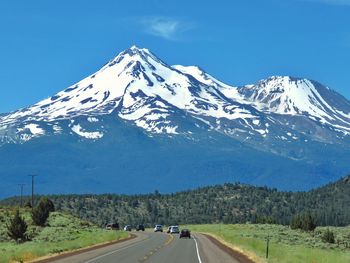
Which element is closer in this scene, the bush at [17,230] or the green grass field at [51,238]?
the green grass field at [51,238]

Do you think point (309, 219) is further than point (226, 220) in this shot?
No

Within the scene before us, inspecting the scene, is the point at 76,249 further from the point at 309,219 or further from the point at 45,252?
the point at 309,219

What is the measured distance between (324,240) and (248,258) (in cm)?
3978

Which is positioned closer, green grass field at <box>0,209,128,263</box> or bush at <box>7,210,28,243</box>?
green grass field at <box>0,209,128,263</box>

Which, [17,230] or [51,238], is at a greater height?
[17,230]

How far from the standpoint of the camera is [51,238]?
235 ft

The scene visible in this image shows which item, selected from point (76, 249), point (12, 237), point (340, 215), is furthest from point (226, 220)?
point (76, 249)

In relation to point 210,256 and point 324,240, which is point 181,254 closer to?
point 210,256

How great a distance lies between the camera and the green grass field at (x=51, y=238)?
46969mm

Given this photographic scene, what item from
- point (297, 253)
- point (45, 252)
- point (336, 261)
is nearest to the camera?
point (336, 261)

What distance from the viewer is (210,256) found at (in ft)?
156

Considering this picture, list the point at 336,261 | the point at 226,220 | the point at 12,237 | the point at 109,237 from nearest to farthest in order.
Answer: the point at 336,261 → the point at 12,237 → the point at 109,237 → the point at 226,220

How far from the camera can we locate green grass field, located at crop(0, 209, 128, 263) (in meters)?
47.0

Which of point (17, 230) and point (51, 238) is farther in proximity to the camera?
point (51, 238)
